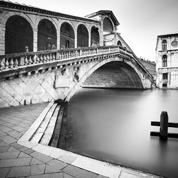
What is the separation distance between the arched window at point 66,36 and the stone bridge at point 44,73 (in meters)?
3.89

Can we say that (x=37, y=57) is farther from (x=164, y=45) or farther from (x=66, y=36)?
(x=164, y=45)

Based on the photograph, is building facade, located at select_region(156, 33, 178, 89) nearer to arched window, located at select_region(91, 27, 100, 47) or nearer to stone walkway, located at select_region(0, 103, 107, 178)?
arched window, located at select_region(91, 27, 100, 47)

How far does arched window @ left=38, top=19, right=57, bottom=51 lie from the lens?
12367 millimetres

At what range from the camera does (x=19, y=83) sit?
6.95 metres

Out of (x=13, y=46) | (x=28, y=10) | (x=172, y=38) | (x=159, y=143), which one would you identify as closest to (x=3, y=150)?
(x=159, y=143)

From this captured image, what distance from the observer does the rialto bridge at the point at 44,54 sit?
6832 millimetres

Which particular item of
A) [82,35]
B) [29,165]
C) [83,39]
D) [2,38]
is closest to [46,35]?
[2,38]

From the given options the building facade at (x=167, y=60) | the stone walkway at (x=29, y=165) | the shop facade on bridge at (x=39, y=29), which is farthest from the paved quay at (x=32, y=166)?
the building facade at (x=167, y=60)

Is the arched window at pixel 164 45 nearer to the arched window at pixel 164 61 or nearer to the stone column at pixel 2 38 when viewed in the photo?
the arched window at pixel 164 61

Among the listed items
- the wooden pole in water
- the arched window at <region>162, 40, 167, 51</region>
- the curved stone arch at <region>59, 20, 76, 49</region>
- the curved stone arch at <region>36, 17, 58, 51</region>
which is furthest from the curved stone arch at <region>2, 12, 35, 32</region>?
the arched window at <region>162, 40, 167, 51</region>

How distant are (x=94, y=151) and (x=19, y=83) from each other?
5.10m

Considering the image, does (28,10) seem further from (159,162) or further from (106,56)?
(159,162)

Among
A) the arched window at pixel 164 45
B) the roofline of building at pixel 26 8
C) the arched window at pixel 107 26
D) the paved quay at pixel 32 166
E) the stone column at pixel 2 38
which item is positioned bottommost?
the paved quay at pixel 32 166

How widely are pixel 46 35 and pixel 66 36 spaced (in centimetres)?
235
